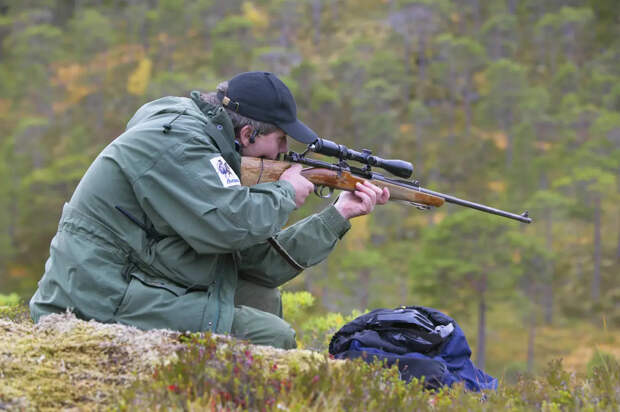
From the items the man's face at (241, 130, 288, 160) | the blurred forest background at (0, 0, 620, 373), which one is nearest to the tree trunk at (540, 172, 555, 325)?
the blurred forest background at (0, 0, 620, 373)

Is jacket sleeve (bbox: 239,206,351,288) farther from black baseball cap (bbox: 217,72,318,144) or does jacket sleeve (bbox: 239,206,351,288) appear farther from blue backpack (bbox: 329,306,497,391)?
black baseball cap (bbox: 217,72,318,144)

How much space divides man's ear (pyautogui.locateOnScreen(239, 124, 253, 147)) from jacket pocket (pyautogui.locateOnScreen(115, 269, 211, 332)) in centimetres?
123

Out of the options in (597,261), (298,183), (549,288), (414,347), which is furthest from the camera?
(597,261)

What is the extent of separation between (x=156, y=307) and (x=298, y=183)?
1.45 metres

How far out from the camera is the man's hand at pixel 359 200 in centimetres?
545

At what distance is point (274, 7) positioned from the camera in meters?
80.7

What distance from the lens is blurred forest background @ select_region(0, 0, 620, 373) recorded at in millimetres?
41812

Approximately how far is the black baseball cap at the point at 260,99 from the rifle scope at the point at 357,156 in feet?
1.00

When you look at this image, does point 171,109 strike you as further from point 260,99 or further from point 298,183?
point 298,183

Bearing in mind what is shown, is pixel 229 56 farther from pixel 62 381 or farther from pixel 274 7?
pixel 62 381

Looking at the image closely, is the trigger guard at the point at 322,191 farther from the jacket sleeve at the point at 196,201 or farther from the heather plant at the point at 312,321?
the heather plant at the point at 312,321

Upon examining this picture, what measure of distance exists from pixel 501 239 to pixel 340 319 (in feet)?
107

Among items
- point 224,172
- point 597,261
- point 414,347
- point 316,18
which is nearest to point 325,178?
point 224,172

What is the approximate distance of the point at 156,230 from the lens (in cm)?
445
